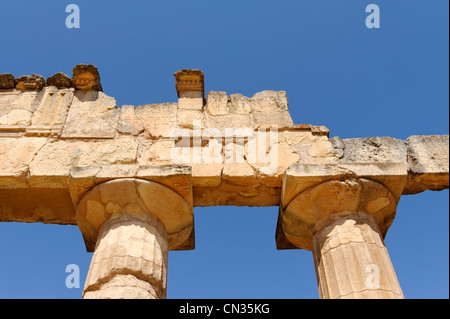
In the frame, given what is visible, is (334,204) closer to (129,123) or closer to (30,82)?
(129,123)

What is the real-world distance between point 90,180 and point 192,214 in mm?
1448

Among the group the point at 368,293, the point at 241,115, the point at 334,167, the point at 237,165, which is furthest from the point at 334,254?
the point at 241,115

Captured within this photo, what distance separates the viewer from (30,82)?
24.8 ft

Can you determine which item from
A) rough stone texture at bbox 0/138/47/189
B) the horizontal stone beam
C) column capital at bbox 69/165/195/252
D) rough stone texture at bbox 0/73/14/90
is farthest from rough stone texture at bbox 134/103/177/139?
rough stone texture at bbox 0/73/14/90

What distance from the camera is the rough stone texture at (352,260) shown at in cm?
509

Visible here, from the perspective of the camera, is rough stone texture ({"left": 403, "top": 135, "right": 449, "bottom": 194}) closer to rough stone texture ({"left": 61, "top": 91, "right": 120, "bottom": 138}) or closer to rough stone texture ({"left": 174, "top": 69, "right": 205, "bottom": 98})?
rough stone texture ({"left": 174, "top": 69, "right": 205, "bottom": 98})

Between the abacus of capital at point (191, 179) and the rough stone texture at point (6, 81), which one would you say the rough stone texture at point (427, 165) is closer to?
the abacus of capital at point (191, 179)

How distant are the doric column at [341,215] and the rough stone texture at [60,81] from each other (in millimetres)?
4181

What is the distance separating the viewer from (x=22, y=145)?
258 inches

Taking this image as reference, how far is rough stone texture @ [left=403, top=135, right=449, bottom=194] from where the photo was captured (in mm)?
6129

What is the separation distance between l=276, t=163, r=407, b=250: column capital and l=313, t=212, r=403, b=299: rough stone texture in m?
0.15

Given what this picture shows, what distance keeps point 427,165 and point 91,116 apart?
508cm

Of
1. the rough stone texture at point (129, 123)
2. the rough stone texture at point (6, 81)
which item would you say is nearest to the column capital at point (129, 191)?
the rough stone texture at point (129, 123)

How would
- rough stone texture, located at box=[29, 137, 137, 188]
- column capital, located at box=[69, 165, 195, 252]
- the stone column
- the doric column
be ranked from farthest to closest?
rough stone texture, located at box=[29, 137, 137, 188], column capital, located at box=[69, 165, 195, 252], the doric column, the stone column
